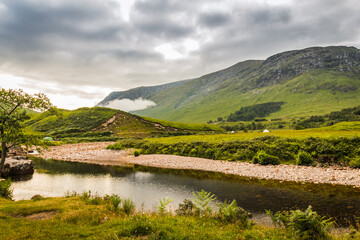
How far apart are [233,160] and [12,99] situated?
4290 centimetres

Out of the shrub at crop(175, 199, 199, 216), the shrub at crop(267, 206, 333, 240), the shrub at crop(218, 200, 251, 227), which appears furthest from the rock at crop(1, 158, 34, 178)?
the shrub at crop(267, 206, 333, 240)

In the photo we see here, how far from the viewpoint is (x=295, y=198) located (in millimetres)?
24031

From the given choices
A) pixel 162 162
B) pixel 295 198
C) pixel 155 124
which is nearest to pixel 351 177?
pixel 295 198

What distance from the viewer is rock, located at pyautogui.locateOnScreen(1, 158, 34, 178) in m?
36.3

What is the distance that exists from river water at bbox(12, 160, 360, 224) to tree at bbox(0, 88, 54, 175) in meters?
8.96

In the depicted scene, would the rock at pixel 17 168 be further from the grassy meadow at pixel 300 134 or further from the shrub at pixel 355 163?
the shrub at pixel 355 163

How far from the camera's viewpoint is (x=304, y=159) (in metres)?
39.7

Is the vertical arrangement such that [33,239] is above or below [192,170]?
above

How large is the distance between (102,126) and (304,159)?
136754 mm

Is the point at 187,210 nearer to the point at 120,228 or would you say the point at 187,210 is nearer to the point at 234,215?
the point at 234,215

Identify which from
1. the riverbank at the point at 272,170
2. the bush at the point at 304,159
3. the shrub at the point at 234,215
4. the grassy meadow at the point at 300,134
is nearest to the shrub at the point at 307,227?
the shrub at the point at 234,215

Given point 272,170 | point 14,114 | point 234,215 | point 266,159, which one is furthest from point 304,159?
point 14,114

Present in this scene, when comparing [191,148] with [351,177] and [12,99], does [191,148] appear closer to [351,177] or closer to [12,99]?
[351,177]

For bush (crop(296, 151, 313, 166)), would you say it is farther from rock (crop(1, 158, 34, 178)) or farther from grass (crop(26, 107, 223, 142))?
grass (crop(26, 107, 223, 142))
